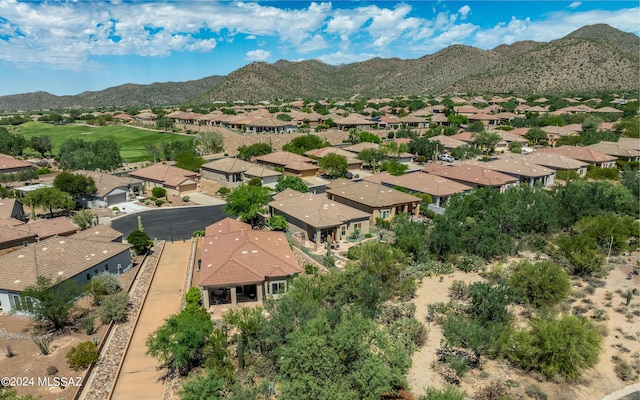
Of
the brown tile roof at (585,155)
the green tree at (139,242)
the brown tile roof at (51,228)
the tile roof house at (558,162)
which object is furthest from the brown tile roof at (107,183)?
the brown tile roof at (585,155)

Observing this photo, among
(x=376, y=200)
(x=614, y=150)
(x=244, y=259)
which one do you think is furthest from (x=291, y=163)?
(x=614, y=150)

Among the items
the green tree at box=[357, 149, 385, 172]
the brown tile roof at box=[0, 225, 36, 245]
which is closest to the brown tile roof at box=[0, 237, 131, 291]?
the brown tile roof at box=[0, 225, 36, 245]

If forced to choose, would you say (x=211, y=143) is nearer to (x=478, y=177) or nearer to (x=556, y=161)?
(x=478, y=177)

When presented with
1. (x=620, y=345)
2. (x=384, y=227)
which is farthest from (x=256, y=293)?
(x=620, y=345)

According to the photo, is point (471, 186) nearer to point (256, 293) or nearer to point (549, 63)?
point (256, 293)

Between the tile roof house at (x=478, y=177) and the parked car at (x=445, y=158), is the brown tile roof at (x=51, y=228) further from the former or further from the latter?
the parked car at (x=445, y=158)

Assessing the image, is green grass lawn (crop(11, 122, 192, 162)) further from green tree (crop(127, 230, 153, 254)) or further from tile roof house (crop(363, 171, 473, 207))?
tile roof house (crop(363, 171, 473, 207))
